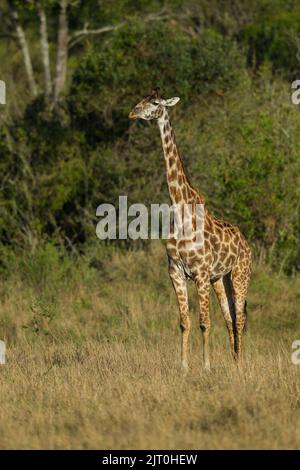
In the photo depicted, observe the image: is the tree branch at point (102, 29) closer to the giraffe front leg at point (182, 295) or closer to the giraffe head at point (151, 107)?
the giraffe head at point (151, 107)

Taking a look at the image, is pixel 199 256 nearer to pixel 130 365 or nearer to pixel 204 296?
pixel 204 296

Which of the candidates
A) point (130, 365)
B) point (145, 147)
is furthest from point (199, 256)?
point (145, 147)

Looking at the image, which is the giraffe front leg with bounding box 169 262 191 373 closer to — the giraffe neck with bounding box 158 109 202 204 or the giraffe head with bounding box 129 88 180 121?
the giraffe neck with bounding box 158 109 202 204

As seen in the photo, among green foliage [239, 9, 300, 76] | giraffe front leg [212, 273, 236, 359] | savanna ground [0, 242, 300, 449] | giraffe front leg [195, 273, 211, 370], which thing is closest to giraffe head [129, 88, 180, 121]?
giraffe front leg [195, 273, 211, 370]

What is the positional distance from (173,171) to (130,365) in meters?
2.12

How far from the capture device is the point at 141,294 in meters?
14.5

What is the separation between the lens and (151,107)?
10039 mm

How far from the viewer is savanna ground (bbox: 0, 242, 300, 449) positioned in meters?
7.11

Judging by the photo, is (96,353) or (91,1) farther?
(91,1)

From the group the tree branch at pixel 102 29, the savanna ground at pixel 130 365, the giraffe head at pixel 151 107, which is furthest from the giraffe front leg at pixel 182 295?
the tree branch at pixel 102 29
